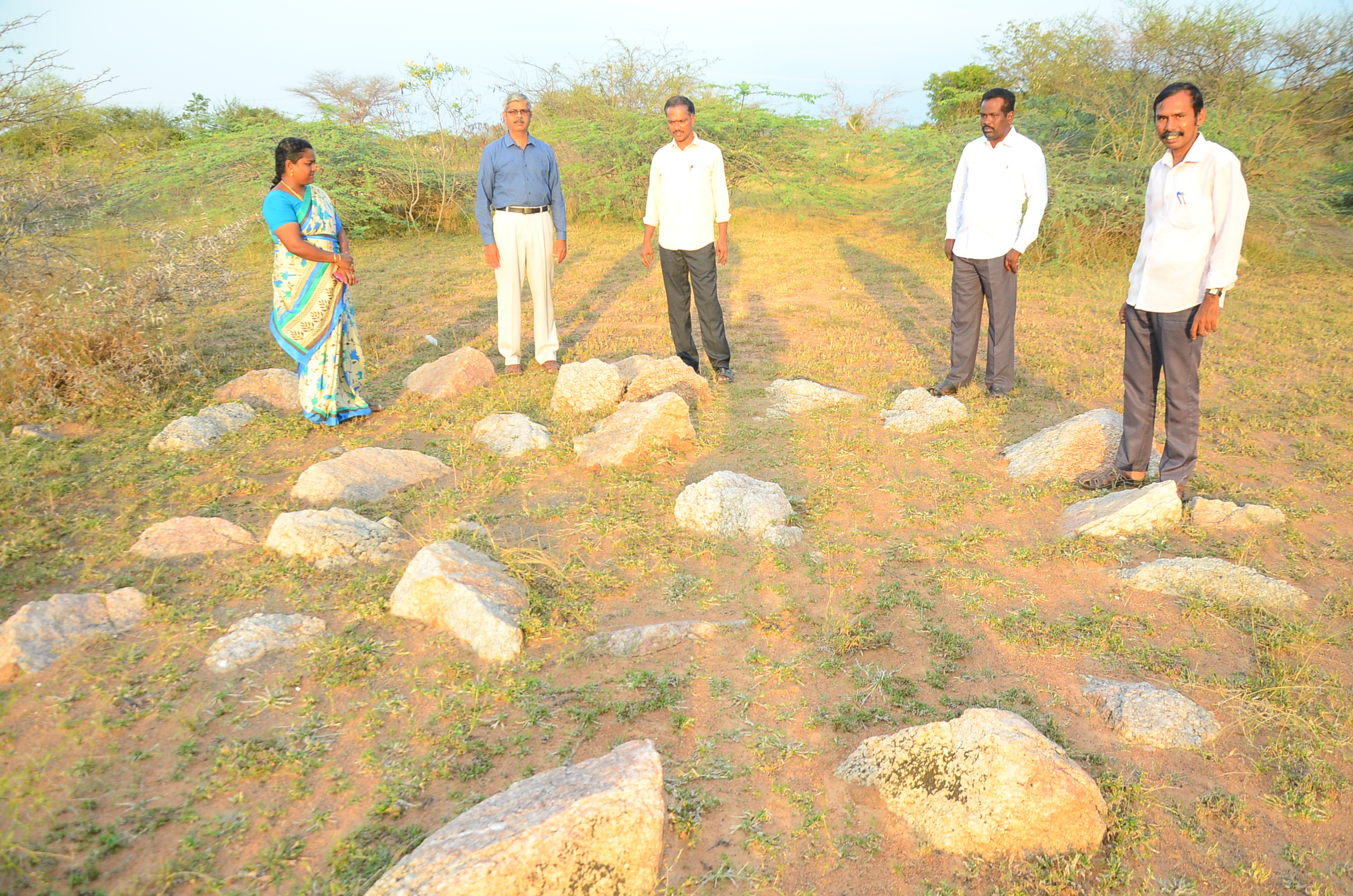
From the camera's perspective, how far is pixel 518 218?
20.4ft

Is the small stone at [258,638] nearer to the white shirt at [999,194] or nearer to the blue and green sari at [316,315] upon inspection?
the blue and green sari at [316,315]

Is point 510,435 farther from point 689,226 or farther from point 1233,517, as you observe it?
point 1233,517

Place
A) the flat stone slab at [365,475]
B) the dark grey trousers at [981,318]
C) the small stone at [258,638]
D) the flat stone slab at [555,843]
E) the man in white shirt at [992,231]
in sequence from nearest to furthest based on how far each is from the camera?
the flat stone slab at [555,843], the small stone at [258,638], the flat stone slab at [365,475], the man in white shirt at [992,231], the dark grey trousers at [981,318]

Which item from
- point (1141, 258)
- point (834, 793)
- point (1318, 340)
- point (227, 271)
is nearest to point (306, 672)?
point (834, 793)

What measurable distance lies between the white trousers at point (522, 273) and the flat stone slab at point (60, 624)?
3555 mm

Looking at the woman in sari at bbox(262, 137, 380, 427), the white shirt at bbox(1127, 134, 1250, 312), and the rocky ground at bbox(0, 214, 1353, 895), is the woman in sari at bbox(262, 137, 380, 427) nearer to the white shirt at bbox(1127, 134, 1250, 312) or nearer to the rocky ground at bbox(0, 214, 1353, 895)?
the rocky ground at bbox(0, 214, 1353, 895)

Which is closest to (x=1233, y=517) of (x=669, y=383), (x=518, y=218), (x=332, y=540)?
(x=669, y=383)

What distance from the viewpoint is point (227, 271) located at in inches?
263

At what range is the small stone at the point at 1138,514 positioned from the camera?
12.9ft

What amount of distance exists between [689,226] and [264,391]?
334cm

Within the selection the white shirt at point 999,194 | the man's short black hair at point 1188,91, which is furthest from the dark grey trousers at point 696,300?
the man's short black hair at point 1188,91

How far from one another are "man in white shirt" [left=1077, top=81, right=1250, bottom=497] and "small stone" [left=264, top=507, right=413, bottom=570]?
12.1ft

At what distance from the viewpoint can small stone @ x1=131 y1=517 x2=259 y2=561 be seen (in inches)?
148

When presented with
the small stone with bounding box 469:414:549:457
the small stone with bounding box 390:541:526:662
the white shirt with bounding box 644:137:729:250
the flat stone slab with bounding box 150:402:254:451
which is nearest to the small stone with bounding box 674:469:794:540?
the small stone with bounding box 390:541:526:662
